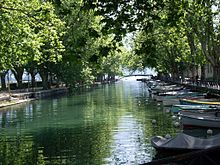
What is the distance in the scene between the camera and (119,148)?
20.1 metres

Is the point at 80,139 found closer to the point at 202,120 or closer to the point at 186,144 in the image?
the point at 202,120

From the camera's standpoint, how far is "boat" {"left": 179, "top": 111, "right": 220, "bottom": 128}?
2303cm

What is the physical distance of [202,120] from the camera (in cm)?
2325

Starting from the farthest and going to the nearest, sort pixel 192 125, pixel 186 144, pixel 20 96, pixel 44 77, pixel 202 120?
1. pixel 44 77
2. pixel 20 96
3. pixel 192 125
4. pixel 202 120
5. pixel 186 144

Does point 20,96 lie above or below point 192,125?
above

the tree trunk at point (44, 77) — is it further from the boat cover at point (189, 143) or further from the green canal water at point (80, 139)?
the boat cover at point (189, 143)

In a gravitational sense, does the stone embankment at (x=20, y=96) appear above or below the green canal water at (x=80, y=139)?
above

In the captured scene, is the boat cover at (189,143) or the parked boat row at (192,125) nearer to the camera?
the boat cover at (189,143)

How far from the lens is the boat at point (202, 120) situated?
23.0 metres

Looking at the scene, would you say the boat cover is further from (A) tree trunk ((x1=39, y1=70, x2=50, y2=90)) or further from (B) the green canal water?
(A) tree trunk ((x1=39, y1=70, x2=50, y2=90))

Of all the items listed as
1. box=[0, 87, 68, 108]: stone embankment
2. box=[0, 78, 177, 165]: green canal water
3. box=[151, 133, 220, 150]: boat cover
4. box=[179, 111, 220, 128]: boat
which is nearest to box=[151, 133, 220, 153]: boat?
box=[151, 133, 220, 150]: boat cover

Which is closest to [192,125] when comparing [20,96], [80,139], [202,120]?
[202,120]

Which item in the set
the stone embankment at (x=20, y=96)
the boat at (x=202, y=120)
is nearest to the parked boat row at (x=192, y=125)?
the boat at (x=202, y=120)

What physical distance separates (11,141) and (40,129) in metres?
4.80
